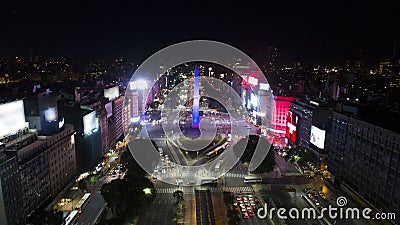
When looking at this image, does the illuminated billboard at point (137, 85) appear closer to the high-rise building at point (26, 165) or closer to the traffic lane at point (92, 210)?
the high-rise building at point (26, 165)

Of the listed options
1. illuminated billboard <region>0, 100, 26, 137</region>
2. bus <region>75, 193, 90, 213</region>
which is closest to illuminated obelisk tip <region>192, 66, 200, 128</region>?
bus <region>75, 193, 90, 213</region>

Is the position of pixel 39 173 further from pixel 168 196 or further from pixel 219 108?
pixel 219 108

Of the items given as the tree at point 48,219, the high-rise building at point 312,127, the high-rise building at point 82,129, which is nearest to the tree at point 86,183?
the high-rise building at point 82,129

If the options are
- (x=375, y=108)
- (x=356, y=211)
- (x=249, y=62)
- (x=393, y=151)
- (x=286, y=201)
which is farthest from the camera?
(x=249, y=62)

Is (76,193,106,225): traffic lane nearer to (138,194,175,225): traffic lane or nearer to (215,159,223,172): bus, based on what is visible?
(138,194,175,225): traffic lane

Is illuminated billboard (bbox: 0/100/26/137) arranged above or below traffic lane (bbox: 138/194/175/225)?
above

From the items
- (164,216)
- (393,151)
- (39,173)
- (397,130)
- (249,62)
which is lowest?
(164,216)

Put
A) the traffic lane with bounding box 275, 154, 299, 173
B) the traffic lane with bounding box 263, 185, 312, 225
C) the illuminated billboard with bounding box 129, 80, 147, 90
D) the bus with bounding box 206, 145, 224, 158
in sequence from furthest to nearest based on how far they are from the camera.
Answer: the illuminated billboard with bounding box 129, 80, 147, 90 < the bus with bounding box 206, 145, 224, 158 < the traffic lane with bounding box 275, 154, 299, 173 < the traffic lane with bounding box 263, 185, 312, 225

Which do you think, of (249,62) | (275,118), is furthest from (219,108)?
(249,62)
